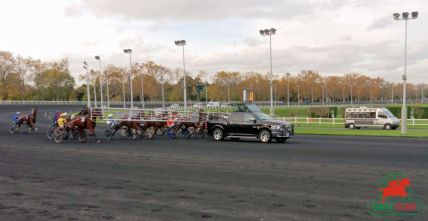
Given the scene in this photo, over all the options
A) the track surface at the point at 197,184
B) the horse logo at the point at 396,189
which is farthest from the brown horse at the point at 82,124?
the horse logo at the point at 396,189

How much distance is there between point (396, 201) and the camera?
899cm

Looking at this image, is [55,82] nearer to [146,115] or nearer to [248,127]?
[146,115]

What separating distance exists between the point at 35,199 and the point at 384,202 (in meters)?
6.71

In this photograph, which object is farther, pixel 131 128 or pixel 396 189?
pixel 131 128

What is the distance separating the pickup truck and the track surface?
6.34 m

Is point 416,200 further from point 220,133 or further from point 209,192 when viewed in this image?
point 220,133

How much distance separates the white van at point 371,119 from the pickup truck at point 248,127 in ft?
71.1

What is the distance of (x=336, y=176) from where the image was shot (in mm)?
12156

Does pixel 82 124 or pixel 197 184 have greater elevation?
pixel 82 124

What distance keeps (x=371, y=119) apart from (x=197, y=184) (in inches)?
1494

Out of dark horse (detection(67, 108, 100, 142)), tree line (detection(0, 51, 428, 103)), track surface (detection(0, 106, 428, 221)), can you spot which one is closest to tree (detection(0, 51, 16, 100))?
tree line (detection(0, 51, 428, 103))

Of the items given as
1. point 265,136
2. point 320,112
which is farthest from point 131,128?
point 320,112

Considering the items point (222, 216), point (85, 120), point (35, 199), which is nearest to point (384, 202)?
point (222, 216)

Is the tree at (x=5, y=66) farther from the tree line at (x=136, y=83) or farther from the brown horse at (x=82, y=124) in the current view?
the brown horse at (x=82, y=124)
